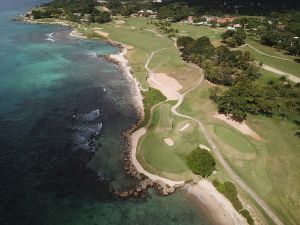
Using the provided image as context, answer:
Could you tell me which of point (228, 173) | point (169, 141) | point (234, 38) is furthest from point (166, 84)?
point (234, 38)

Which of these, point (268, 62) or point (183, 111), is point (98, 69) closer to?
point (183, 111)

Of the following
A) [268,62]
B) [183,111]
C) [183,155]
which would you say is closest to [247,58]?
[268,62]

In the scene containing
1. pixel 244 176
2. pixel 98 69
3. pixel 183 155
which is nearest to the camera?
pixel 244 176

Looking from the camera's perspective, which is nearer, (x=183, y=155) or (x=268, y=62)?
(x=183, y=155)

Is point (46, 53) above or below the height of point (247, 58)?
below

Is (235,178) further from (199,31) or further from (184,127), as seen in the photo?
(199,31)

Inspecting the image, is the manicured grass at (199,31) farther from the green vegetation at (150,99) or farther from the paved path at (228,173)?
the paved path at (228,173)
